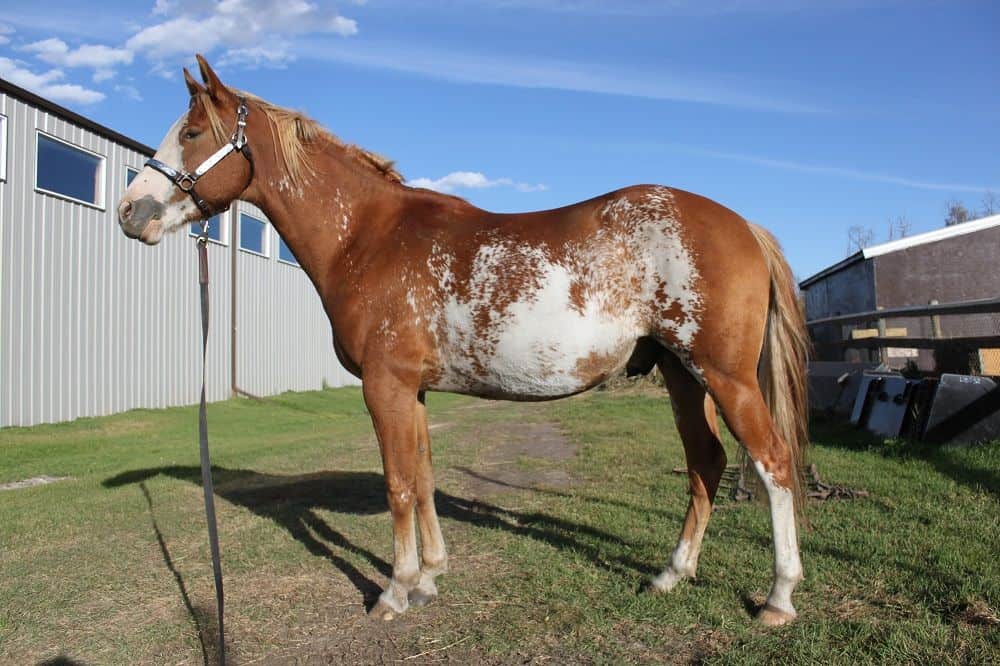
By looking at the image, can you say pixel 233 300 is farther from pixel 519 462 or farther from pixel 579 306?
pixel 579 306

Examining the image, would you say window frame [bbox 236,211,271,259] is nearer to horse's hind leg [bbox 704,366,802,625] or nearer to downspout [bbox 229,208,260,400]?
downspout [bbox 229,208,260,400]

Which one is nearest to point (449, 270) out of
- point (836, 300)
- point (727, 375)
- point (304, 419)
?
point (727, 375)

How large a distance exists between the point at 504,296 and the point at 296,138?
5.90 ft

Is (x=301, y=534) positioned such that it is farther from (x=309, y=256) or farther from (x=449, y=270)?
(x=449, y=270)

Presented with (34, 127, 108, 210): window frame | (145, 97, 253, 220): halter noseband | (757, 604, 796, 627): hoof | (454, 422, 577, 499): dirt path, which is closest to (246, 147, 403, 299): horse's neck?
(145, 97, 253, 220): halter noseband

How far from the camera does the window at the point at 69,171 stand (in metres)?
13.1

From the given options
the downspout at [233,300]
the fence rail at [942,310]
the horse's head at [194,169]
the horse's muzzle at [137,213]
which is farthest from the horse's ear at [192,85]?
the downspout at [233,300]

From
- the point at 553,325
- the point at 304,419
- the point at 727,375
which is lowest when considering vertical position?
the point at 304,419

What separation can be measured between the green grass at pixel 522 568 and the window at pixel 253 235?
13.3 meters

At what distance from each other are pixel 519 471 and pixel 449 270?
14.5 feet

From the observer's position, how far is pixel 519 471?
7820 millimetres

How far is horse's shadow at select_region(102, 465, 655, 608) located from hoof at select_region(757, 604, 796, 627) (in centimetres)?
88

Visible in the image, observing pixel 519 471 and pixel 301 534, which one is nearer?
pixel 301 534

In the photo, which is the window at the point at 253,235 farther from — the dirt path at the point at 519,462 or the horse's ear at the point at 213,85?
A: the horse's ear at the point at 213,85
